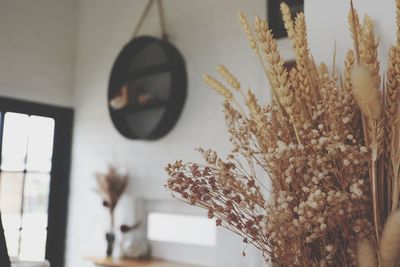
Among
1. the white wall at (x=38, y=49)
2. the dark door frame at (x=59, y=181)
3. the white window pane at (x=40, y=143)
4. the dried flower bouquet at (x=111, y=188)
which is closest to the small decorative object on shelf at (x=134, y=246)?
the dried flower bouquet at (x=111, y=188)

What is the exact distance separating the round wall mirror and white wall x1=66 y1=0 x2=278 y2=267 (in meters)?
0.07

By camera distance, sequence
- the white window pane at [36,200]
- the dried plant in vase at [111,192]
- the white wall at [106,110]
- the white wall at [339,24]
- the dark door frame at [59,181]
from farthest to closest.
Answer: the dark door frame at [59,181] < the white window pane at [36,200] < the dried plant in vase at [111,192] < the white wall at [106,110] < the white wall at [339,24]

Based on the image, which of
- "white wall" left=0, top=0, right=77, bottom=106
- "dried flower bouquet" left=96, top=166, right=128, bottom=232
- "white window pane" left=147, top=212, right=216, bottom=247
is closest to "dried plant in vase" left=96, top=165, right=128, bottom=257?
"dried flower bouquet" left=96, top=166, right=128, bottom=232

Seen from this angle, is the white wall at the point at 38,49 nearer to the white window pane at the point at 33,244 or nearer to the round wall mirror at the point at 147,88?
the round wall mirror at the point at 147,88

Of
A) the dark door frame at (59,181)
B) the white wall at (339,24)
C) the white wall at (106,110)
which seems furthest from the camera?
the dark door frame at (59,181)

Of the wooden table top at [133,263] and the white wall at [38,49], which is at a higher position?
the white wall at [38,49]

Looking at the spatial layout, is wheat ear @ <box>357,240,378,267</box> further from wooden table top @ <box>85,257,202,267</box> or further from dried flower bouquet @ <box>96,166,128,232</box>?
dried flower bouquet @ <box>96,166,128,232</box>

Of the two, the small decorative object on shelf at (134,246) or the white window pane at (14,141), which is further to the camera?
the white window pane at (14,141)

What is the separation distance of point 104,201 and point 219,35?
133cm

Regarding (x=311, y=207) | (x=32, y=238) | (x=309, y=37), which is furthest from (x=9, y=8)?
(x=311, y=207)

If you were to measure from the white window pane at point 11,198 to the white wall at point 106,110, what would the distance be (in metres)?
0.40

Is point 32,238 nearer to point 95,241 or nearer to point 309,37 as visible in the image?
point 95,241

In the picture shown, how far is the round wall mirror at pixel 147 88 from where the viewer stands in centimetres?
256

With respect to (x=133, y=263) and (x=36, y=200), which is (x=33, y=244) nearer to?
(x=36, y=200)
